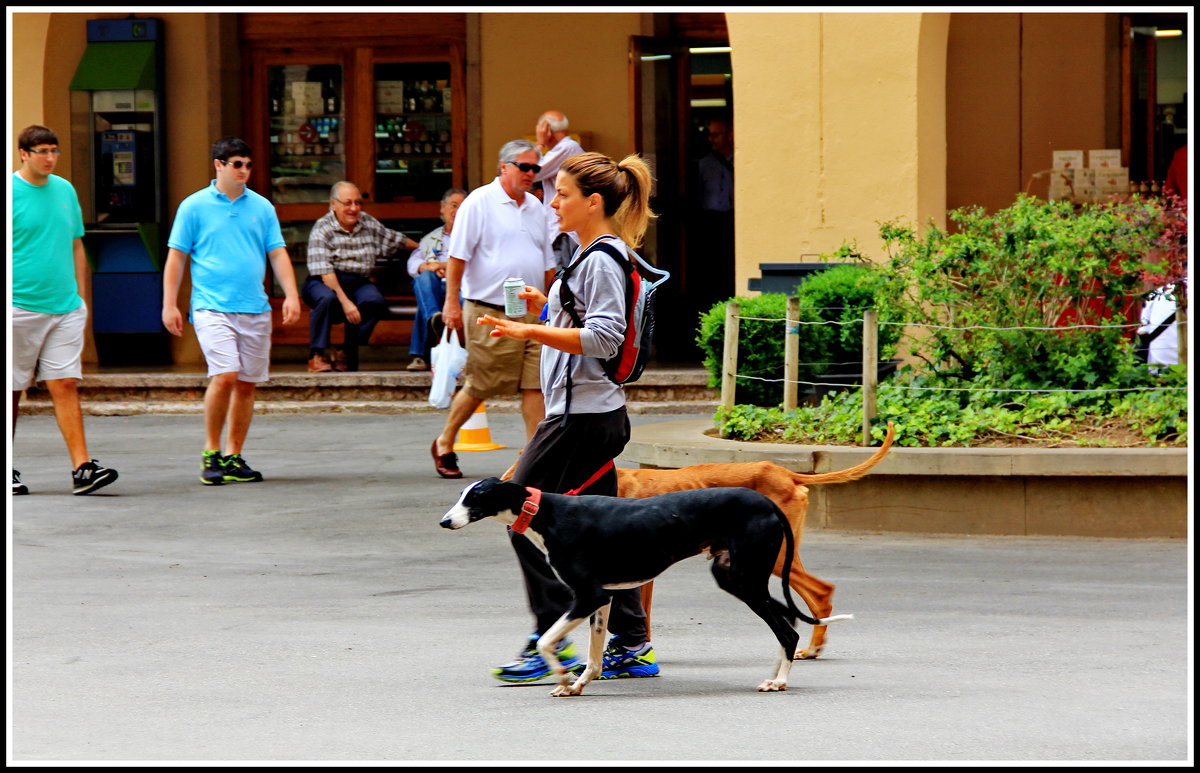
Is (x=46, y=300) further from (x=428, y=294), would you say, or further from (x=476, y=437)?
(x=428, y=294)

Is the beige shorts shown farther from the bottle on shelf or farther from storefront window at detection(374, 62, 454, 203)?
the bottle on shelf

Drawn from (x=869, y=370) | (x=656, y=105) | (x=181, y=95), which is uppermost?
(x=181, y=95)

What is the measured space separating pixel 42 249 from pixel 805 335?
15.6 feet

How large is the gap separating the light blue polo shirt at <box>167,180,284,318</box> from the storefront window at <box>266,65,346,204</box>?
6.83 m

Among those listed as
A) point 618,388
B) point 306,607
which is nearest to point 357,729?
point 618,388

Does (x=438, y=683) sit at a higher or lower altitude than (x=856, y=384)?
lower

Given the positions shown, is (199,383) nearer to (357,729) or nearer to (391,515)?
(391,515)

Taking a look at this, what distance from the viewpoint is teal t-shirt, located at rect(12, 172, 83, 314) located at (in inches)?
379

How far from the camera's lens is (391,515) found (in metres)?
9.00

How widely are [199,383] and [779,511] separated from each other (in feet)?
31.3

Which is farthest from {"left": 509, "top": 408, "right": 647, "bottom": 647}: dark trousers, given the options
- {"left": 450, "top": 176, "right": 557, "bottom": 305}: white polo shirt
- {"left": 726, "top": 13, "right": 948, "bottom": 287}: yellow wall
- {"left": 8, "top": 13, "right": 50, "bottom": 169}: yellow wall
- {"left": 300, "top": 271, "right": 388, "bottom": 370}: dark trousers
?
{"left": 8, "top": 13, "right": 50, "bottom": 169}: yellow wall

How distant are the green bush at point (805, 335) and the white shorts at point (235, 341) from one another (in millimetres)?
2833

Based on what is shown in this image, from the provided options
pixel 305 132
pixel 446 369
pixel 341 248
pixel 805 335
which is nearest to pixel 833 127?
pixel 805 335

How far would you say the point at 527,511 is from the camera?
502 centimetres
